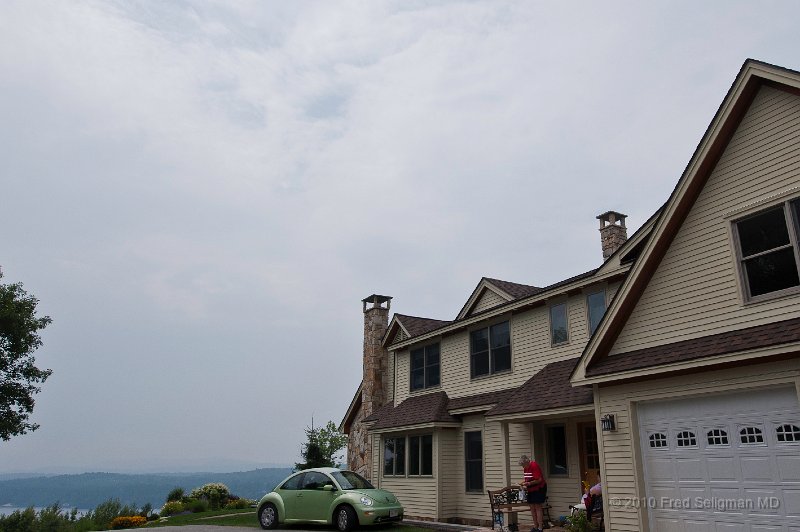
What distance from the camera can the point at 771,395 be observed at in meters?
9.21

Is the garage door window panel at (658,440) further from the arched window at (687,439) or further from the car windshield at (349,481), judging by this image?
the car windshield at (349,481)

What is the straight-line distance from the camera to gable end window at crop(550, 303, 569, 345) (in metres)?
16.8

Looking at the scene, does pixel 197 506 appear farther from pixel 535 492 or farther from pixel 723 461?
pixel 723 461

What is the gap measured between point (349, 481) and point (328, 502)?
0.73 m

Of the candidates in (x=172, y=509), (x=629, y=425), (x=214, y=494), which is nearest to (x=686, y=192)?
(x=629, y=425)

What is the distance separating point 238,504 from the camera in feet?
92.7

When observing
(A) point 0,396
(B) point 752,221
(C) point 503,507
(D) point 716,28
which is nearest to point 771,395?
(B) point 752,221

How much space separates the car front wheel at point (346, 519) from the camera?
584 inches

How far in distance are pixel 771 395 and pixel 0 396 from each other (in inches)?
1402

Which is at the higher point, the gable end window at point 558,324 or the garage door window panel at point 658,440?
the gable end window at point 558,324

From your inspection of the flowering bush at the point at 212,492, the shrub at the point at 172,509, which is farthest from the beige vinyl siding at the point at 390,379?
the shrub at the point at 172,509

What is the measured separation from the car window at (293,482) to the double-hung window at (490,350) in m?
6.31

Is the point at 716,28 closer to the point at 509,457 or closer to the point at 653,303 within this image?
the point at 653,303

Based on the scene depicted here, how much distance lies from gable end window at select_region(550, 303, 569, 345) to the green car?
6.09m
